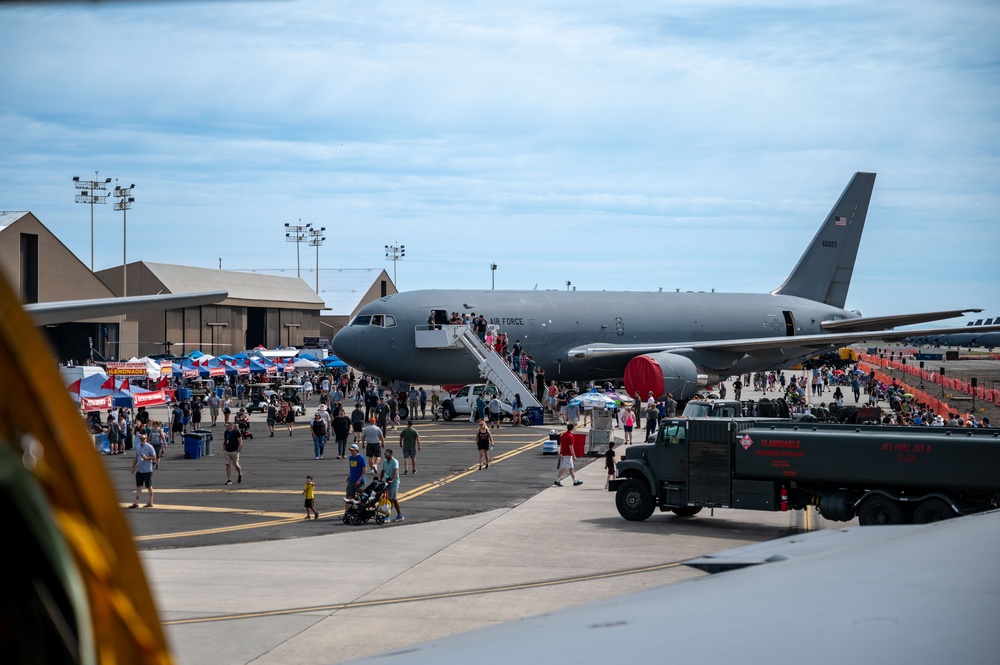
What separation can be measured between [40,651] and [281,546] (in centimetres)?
1596

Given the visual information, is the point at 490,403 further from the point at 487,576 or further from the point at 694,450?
the point at 487,576

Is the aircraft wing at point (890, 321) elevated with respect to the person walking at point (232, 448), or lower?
elevated

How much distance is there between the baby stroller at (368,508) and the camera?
18828 mm

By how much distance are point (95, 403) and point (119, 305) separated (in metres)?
26.4

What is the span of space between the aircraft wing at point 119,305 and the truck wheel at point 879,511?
1448cm

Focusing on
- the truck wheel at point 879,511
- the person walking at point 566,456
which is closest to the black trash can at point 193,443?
the person walking at point 566,456

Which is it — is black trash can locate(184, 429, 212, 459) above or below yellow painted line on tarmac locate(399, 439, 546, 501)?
above

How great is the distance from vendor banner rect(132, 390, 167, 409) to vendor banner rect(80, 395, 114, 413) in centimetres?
134

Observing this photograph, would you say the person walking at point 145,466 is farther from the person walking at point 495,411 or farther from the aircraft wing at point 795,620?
the person walking at point 495,411

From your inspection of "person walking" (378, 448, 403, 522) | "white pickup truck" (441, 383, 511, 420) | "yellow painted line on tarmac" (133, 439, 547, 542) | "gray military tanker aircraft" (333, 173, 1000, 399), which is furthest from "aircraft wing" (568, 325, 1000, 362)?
"person walking" (378, 448, 403, 522)

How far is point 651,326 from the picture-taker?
155 feet

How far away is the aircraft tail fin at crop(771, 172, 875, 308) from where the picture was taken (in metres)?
54.4

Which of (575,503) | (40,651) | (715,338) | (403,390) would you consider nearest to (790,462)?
(575,503)

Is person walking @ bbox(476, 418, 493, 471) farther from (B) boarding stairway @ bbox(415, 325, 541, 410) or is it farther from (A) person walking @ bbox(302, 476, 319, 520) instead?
(B) boarding stairway @ bbox(415, 325, 541, 410)
